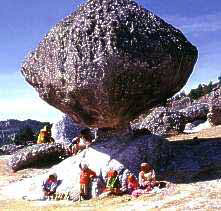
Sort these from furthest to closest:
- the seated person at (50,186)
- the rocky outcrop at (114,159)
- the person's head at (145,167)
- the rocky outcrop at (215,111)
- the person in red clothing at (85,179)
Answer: the rocky outcrop at (215,111)
the seated person at (50,186)
the rocky outcrop at (114,159)
the person in red clothing at (85,179)
the person's head at (145,167)

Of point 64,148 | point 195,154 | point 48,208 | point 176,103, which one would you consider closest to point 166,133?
point 64,148

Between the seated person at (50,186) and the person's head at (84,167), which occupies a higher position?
the person's head at (84,167)

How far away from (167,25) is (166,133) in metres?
9.64

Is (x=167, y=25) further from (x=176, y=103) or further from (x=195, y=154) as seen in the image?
(x=176, y=103)

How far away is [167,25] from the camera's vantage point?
17344 mm

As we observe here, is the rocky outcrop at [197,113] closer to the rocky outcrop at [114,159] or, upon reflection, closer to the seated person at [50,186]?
the rocky outcrop at [114,159]

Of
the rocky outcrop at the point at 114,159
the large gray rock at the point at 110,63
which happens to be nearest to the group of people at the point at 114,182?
the rocky outcrop at the point at 114,159

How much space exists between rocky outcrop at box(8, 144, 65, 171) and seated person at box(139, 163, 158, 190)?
9360 mm

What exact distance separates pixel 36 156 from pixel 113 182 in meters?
9.01

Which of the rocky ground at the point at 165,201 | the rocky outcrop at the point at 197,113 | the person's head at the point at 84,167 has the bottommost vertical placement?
the rocky ground at the point at 165,201

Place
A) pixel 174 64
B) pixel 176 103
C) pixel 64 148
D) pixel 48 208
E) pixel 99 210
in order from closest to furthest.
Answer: pixel 99 210 < pixel 48 208 < pixel 174 64 < pixel 64 148 < pixel 176 103

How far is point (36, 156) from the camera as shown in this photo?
2384 centimetres

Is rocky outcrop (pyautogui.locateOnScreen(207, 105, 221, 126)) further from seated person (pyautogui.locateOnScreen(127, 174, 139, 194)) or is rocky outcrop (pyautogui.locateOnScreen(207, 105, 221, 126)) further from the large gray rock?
seated person (pyautogui.locateOnScreen(127, 174, 139, 194))

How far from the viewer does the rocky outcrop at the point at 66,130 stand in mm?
28891
